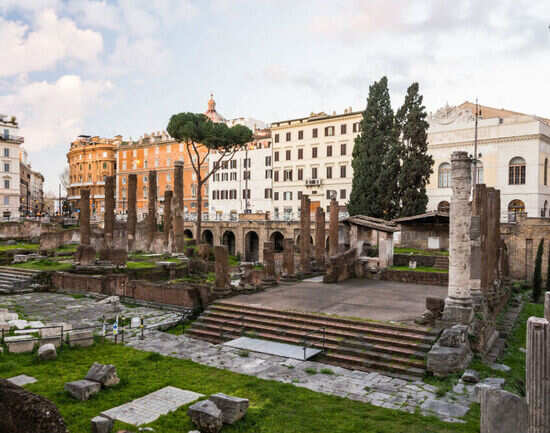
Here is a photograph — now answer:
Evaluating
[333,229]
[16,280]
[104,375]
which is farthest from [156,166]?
[104,375]

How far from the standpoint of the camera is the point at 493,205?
17438mm

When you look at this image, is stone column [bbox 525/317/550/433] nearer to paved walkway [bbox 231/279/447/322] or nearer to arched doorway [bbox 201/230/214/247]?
paved walkway [bbox 231/279/447/322]

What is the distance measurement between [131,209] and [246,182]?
78.3ft

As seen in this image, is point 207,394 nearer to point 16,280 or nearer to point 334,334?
point 334,334

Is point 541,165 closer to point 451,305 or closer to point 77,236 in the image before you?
point 451,305

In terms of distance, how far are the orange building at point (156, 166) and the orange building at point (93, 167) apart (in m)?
2.89

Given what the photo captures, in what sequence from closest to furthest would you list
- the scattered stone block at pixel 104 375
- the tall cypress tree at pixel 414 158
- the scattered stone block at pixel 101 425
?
the scattered stone block at pixel 101 425 → the scattered stone block at pixel 104 375 → the tall cypress tree at pixel 414 158

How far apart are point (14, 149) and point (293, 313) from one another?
180 feet

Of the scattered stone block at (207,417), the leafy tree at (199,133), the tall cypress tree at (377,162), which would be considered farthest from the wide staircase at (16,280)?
the tall cypress tree at (377,162)

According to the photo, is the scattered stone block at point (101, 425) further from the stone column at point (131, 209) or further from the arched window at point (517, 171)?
the arched window at point (517, 171)

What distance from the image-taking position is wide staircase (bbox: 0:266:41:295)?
68.2 ft

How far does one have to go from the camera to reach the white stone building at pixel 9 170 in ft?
184

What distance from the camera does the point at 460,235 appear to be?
43.0 feet

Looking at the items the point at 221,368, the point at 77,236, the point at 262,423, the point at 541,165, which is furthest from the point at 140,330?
the point at 541,165
